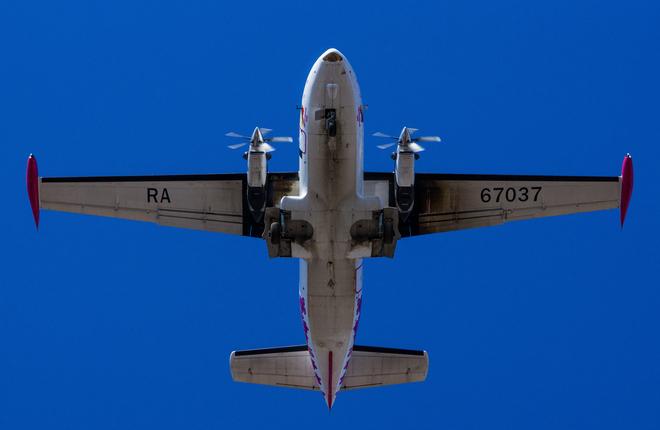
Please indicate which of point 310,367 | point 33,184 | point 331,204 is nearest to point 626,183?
point 331,204

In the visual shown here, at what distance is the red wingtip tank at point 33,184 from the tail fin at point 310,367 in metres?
7.29

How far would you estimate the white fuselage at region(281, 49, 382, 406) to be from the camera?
28.7 meters

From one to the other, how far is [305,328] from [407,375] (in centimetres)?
402

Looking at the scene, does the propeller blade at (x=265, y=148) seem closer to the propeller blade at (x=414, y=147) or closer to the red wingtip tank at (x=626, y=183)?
the propeller blade at (x=414, y=147)

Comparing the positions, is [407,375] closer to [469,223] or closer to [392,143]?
[469,223]

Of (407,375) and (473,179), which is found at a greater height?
(473,179)

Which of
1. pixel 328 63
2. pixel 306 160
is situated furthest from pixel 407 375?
pixel 328 63

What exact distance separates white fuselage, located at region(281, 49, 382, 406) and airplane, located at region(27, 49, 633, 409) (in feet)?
0.14

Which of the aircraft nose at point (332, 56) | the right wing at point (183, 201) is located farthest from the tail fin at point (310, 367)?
the aircraft nose at point (332, 56)

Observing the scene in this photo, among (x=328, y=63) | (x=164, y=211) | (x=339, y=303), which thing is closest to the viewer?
(x=328, y=63)

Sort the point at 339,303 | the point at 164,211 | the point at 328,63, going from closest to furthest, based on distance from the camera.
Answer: the point at 328,63
the point at 339,303
the point at 164,211

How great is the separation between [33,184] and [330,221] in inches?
350

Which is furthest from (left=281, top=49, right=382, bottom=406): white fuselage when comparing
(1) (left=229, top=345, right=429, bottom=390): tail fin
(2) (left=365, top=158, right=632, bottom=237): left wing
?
(2) (left=365, top=158, right=632, bottom=237): left wing

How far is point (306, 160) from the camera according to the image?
29594mm
